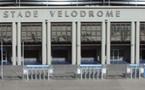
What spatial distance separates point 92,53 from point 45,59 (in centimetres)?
812

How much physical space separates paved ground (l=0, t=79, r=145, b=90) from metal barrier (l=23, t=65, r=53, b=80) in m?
2.42

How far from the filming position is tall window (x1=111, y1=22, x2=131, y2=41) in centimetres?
7081

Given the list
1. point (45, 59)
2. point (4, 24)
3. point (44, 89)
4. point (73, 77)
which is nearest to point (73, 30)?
point (45, 59)

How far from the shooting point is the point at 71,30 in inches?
2788

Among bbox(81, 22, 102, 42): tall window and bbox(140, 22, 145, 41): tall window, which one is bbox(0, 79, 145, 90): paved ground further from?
bbox(140, 22, 145, 41): tall window

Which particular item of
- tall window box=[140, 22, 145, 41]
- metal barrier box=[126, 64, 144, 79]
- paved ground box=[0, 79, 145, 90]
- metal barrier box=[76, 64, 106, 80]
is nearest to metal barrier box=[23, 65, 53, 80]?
paved ground box=[0, 79, 145, 90]

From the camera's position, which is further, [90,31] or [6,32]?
[90,31]

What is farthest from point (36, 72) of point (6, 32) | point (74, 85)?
point (6, 32)

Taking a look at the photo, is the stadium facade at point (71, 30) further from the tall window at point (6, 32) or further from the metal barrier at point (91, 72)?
the metal barrier at point (91, 72)

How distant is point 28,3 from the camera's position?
71312mm

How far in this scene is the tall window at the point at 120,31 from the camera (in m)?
70.8

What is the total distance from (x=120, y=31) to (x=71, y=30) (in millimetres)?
7281

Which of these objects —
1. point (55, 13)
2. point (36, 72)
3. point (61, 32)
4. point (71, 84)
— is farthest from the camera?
point (61, 32)

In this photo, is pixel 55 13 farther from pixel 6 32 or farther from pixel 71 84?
pixel 71 84
